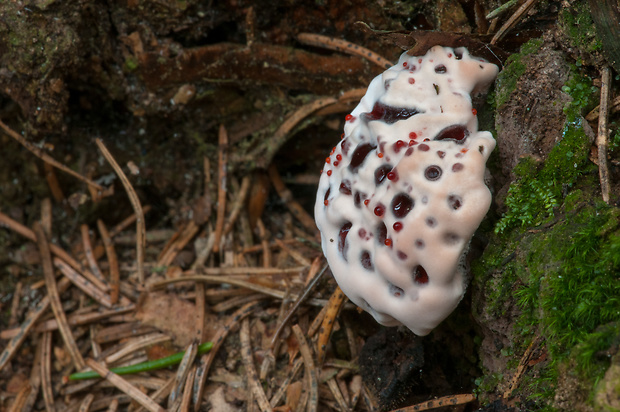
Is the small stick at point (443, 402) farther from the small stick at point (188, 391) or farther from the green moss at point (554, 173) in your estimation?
the small stick at point (188, 391)

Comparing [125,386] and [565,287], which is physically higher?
[565,287]

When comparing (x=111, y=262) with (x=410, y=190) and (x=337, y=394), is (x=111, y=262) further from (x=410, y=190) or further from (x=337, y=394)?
(x=410, y=190)

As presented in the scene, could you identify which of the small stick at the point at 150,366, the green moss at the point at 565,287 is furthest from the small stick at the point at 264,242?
the green moss at the point at 565,287

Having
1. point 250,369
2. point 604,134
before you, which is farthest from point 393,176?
point 250,369

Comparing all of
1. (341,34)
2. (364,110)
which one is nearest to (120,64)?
(341,34)

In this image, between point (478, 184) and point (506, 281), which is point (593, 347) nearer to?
point (506, 281)

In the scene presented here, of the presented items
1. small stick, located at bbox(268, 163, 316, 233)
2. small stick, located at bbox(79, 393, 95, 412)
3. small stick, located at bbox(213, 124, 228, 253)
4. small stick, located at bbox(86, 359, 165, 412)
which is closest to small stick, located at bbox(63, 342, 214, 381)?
small stick, located at bbox(86, 359, 165, 412)
